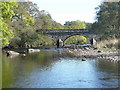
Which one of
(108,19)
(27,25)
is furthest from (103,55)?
(27,25)

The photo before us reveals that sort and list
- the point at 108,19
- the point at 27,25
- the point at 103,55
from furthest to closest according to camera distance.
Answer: the point at 27,25 → the point at 108,19 → the point at 103,55

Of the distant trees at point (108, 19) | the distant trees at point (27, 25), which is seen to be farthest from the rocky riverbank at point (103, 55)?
the distant trees at point (27, 25)

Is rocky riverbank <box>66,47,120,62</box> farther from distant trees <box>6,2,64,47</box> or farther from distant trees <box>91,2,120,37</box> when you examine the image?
distant trees <box>6,2,64,47</box>

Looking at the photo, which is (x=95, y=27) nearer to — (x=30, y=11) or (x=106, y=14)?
(x=106, y=14)

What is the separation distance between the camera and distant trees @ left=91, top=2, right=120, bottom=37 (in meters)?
42.7

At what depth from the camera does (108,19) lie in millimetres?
44156

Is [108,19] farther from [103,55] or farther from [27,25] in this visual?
[103,55]

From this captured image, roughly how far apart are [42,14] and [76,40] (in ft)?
74.9

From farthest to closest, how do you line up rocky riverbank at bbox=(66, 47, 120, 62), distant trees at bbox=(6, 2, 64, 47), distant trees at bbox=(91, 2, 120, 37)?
distant trees at bbox=(6, 2, 64, 47) → distant trees at bbox=(91, 2, 120, 37) → rocky riverbank at bbox=(66, 47, 120, 62)

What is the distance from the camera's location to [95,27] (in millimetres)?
48812

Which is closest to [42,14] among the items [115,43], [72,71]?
[115,43]

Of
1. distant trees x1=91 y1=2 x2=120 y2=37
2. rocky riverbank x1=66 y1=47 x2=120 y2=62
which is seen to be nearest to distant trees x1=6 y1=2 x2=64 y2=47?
distant trees x1=91 y1=2 x2=120 y2=37

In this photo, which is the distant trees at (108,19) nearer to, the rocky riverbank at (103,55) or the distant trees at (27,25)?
the rocky riverbank at (103,55)

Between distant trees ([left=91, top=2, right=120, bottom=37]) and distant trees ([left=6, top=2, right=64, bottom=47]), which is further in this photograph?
distant trees ([left=6, top=2, right=64, bottom=47])
